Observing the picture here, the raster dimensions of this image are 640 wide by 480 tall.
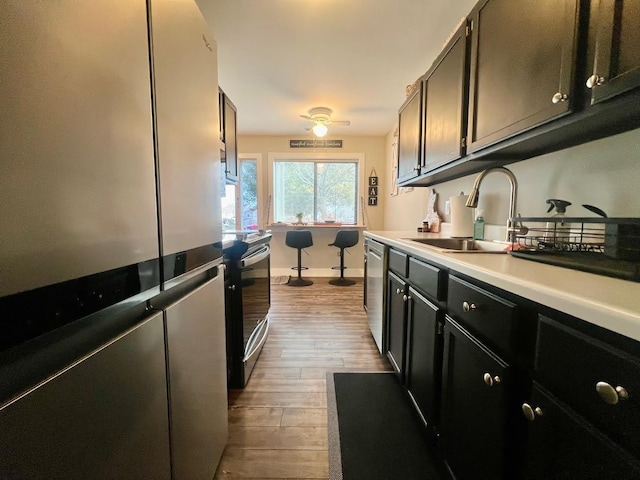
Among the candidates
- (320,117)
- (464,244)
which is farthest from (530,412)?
(320,117)

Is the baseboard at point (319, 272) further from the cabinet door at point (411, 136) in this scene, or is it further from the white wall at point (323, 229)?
the cabinet door at point (411, 136)

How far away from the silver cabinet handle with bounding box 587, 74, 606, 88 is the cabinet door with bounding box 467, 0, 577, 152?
0.07m

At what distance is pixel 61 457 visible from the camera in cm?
44

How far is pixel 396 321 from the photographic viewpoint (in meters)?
1.79

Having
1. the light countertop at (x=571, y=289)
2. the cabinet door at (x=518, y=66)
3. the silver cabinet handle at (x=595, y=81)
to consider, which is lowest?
the light countertop at (x=571, y=289)

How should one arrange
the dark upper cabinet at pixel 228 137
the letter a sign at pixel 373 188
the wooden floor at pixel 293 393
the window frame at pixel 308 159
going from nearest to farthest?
the wooden floor at pixel 293 393 < the dark upper cabinet at pixel 228 137 < the window frame at pixel 308 159 < the letter a sign at pixel 373 188

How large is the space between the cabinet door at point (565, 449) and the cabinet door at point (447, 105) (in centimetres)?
132

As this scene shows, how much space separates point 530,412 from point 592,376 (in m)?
0.21

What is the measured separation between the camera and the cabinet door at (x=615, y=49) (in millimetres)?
690

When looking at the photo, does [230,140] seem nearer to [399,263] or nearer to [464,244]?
[399,263]

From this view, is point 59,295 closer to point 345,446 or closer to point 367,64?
point 345,446

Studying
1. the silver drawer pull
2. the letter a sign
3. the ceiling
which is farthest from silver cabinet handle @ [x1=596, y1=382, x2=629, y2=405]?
the letter a sign

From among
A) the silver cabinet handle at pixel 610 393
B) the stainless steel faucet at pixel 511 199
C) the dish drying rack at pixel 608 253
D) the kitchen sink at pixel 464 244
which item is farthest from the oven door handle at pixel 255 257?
the silver cabinet handle at pixel 610 393

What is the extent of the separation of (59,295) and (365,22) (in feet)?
8.12
